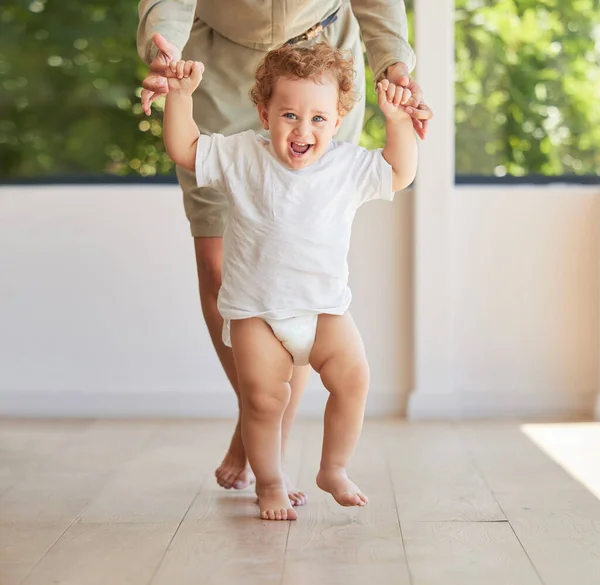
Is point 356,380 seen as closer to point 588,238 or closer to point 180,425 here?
point 180,425

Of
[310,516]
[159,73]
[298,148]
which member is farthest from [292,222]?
[310,516]

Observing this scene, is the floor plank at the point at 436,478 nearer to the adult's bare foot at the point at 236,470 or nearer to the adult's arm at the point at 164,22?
the adult's bare foot at the point at 236,470

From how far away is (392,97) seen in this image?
1.90 meters

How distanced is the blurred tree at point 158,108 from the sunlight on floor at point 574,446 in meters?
0.88

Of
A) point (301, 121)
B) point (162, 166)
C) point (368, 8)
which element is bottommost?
point (162, 166)

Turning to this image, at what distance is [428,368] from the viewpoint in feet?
10.9

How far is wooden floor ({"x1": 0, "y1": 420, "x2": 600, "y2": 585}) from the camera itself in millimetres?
1684

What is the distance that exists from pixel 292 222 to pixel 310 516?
1.92ft

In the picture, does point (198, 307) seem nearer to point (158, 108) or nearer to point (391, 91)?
point (158, 108)

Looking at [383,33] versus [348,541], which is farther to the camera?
[383,33]

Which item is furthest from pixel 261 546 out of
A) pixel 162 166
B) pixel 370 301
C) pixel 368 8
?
pixel 162 166

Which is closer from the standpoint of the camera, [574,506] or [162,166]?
[574,506]

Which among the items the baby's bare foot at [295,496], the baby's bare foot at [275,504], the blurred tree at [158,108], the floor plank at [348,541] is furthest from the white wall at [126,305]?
the baby's bare foot at [275,504]

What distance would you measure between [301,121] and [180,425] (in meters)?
1.53
